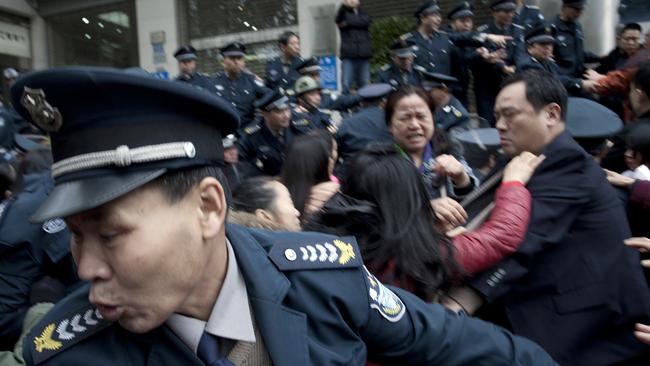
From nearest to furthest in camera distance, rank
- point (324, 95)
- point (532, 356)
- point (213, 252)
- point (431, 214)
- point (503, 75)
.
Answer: point (213, 252) → point (532, 356) → point (431, 214) → point (503, 75) → point (324, 95)

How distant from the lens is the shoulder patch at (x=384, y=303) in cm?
141

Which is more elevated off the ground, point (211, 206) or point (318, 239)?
point (211, 206)

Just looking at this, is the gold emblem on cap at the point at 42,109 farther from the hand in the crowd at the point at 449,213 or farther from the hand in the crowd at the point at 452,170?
the hand in the crowd at the point at 452,170

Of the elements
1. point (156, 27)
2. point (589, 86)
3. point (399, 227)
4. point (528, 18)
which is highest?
point (528, 18)

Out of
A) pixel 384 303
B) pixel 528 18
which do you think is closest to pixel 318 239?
pixel 384 303

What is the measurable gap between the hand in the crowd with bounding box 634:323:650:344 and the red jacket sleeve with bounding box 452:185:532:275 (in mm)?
510

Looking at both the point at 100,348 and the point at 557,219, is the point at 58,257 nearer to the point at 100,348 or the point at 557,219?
the point at 100,348

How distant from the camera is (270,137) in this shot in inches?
233

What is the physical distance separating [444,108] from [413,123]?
219 centimetres

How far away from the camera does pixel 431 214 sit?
1994mm

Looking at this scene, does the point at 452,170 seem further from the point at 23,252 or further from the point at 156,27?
the point at 156,27

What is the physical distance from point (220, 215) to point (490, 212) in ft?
4.12

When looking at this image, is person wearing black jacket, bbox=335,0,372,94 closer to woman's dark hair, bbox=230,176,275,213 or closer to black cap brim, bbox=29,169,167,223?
woman's dark hair, bbox=230,176,275,213

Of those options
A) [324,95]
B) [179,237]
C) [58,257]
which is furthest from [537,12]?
[179,237]
